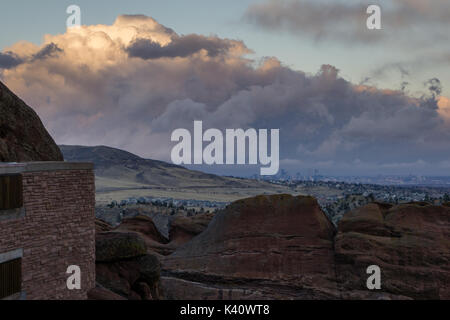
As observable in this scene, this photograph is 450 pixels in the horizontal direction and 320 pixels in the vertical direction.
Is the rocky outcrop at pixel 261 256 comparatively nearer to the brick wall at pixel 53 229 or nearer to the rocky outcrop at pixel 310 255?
the rocky outcrop at pixel 310 255

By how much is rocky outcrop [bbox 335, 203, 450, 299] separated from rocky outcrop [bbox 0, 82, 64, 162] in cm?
1903

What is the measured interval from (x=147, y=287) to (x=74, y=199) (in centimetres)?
741

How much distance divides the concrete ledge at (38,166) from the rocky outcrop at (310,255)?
39.6ft

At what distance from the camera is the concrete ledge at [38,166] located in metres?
16.6

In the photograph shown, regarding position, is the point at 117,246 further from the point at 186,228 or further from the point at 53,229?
the point at 186,228

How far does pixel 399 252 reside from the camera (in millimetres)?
28078

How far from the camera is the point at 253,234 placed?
31547 millimetres

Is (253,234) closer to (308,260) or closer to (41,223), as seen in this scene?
(308,260)

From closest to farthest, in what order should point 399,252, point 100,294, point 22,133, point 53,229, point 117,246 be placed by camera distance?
point 53,229 → point 100,294 → point 117,246 → point 22,133 → point 399,252

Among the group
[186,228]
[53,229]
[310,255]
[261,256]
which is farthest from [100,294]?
[186,228]

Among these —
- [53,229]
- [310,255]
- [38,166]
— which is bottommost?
[310,255]

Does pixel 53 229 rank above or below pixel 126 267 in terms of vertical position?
above

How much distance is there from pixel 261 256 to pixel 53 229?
51.6ft

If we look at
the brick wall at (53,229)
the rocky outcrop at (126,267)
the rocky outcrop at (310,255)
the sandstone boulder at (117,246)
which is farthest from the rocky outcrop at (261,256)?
the brick wall at (53,229)
